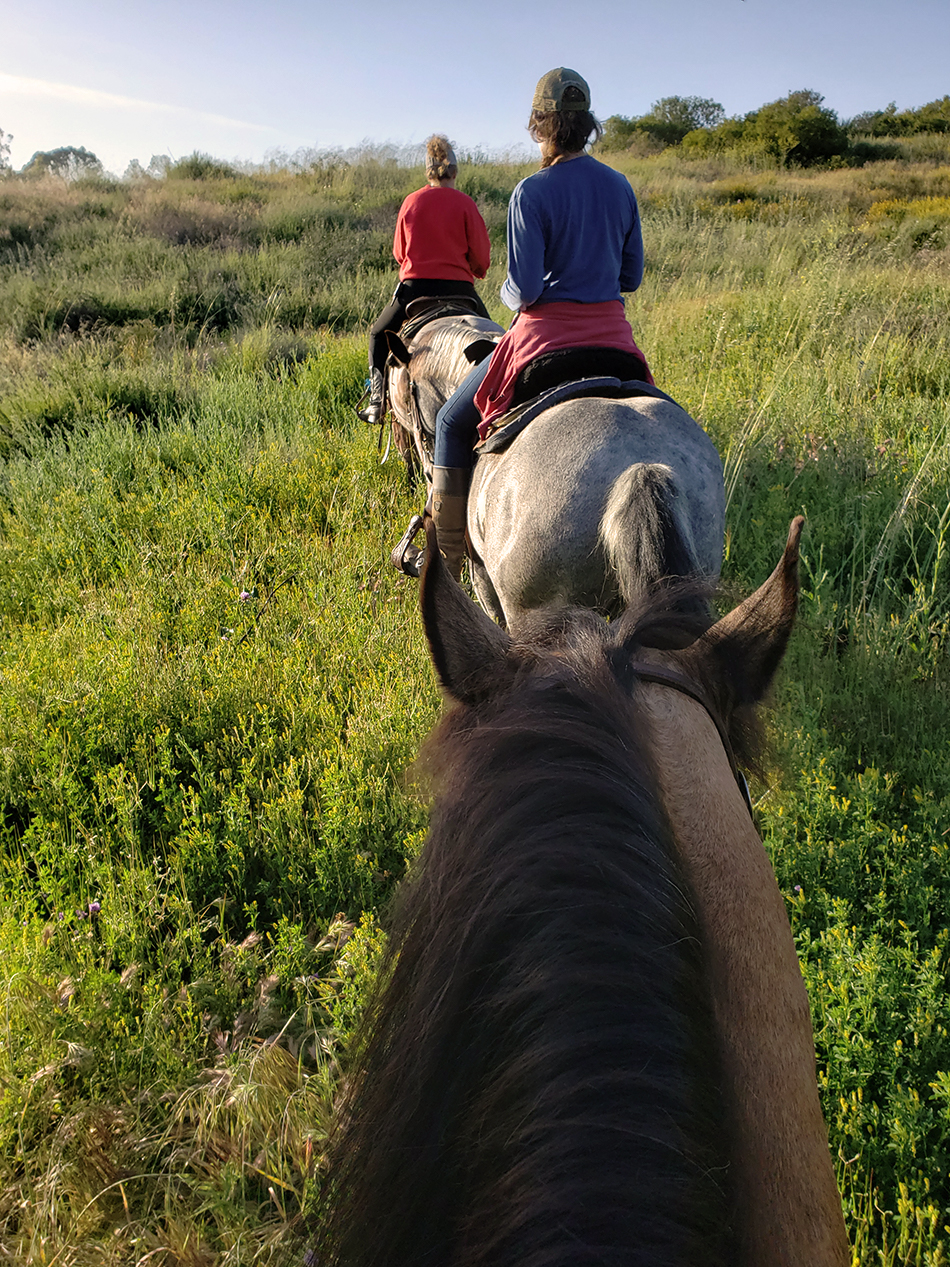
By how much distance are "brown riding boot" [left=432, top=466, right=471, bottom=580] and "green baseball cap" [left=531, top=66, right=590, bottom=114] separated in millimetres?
1547

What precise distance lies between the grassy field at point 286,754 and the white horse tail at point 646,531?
0.47m

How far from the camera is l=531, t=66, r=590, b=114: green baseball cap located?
101 inches

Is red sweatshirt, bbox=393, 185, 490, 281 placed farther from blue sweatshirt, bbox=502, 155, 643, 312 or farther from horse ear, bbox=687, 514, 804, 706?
horse ear, bbox=687, 514, 804, 706

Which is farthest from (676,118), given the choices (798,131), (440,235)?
(440,235)

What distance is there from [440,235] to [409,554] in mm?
2555

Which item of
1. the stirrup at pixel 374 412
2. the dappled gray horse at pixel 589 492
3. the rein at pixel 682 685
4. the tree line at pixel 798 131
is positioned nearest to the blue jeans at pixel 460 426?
the dappled gray horse at pixel 589 492

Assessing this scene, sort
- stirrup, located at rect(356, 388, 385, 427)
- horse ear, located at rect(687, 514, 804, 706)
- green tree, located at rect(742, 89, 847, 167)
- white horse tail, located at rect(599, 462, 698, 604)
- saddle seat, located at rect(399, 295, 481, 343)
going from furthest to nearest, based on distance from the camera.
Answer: green tree, located at rect(742, 89, 847, 167), stirrup, located at rect(356, 388, 385, 427), saddle seat, located at rect(399, 295, 481, 343), white horse tail, located at rect(599, 462, 698, 604), horse ear, located at rect(687, 514, 804, 706)

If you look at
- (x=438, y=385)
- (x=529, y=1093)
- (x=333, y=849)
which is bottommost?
(x=333, y=849)

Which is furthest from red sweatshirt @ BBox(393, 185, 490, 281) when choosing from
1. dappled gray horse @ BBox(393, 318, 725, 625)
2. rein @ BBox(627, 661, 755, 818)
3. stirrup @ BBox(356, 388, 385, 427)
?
rein @ BBox(627, 661, 755, 818)

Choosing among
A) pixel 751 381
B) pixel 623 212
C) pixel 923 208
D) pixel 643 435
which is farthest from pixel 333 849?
pixel 923 208

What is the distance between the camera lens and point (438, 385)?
4.66 metres

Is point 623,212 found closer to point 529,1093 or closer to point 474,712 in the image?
point 474,712

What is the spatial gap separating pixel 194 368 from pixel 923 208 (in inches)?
590

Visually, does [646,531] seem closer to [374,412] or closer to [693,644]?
[693,644]
